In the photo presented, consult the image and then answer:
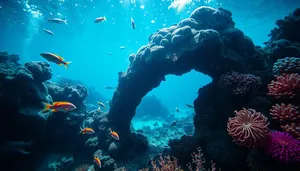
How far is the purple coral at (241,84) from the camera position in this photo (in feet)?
17.2

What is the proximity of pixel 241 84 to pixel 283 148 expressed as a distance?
8.27 ft

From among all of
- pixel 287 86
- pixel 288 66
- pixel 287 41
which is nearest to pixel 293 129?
pixel 287 86

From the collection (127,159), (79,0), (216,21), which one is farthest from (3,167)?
(79,0)

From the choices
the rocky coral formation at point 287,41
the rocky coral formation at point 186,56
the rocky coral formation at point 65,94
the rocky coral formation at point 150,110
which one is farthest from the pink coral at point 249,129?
the rocky coral formation at point 150,110

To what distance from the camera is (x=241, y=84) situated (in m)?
5.40

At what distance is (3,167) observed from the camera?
602 centimetres

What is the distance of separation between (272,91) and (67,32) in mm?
39083

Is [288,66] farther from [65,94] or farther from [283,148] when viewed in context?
[65,94]

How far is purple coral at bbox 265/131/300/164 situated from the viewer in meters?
3.20

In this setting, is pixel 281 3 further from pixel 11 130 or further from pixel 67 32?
pixel 67 32

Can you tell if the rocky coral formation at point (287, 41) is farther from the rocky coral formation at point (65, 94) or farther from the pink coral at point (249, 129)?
the rocky coral formation at point (65, 94)

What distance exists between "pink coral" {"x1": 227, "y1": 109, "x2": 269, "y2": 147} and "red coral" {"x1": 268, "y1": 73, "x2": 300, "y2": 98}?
1015mm

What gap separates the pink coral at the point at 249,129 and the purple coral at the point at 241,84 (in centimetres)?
158

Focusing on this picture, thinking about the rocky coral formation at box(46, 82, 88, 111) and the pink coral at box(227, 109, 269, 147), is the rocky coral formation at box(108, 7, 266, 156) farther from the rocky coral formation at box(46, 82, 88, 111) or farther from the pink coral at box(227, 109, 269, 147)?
the pink coral at box(227, 109, 269, 147)
